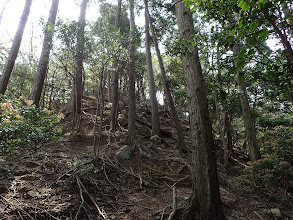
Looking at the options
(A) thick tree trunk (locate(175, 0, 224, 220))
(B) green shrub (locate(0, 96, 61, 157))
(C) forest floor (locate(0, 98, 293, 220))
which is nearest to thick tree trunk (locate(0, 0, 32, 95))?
(C) forest floor (locate(0, 98, 293, 220))

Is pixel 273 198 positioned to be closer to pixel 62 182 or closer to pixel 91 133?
pixel 62 182

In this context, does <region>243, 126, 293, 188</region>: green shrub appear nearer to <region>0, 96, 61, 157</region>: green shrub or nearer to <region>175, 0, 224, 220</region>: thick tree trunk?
<region>175, 0, 224, 220</region>: thick tree trunk

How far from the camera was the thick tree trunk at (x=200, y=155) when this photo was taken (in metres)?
3.38

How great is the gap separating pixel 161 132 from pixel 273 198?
217 inches

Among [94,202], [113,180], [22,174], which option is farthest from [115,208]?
[22,174]

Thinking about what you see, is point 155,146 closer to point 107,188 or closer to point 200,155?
point 107,188

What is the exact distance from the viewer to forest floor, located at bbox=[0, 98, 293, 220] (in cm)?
376

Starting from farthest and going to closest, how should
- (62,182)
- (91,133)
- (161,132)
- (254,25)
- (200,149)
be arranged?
(161,132) < (91,133) < (62,182) < (200,149) < (254,25)

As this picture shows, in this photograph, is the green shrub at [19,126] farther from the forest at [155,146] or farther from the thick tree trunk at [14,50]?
the thick tree trunk at [14,50]

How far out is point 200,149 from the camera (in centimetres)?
349

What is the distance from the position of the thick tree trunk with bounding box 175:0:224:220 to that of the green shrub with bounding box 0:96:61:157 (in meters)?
2.93

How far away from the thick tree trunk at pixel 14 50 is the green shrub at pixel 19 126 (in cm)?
393

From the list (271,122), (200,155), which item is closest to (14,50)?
(200,155)

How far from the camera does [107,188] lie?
494 cm
